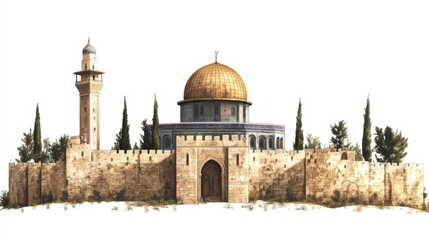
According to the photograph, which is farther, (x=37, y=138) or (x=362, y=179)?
(x=37, y=138)

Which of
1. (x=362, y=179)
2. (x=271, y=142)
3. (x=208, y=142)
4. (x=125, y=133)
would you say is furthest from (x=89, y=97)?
(x=362, y=179)

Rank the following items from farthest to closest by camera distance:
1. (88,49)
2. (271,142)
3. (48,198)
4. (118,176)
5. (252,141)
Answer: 1. (271,142)
2. (252,141)
3. (88,49)
4. (48,198)
5. (118,176)

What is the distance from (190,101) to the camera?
2377 inches

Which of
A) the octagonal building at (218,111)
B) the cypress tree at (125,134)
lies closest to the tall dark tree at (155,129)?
the octagonal building at (218,111)

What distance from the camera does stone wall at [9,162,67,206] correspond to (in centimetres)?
5247

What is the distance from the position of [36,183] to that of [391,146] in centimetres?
2693

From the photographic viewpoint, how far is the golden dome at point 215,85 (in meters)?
59.8

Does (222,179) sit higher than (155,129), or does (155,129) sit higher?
(155,129)

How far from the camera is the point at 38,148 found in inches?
2254

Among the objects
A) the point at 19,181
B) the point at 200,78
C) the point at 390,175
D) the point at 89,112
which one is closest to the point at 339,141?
the point at 390,175

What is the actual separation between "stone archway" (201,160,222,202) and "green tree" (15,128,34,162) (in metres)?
15.2

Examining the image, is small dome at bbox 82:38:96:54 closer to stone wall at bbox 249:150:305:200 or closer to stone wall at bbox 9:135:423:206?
stone wall at bbox 9:135:423:206

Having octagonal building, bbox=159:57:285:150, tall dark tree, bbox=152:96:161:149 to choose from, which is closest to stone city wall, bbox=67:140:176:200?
tall dark tree, bbox=152:96:161:149

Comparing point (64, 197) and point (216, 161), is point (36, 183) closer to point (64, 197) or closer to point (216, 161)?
point (64, 197)
